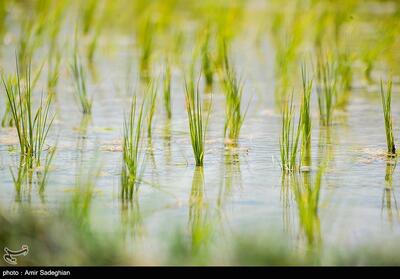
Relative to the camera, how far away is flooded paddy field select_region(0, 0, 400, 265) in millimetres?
3111

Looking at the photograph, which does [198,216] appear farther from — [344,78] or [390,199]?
[344,78]

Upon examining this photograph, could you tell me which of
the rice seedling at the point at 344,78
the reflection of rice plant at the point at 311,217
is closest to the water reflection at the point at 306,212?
the reflection of rice plant at the point at 311,217

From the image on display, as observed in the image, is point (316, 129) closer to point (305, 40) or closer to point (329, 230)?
point (329, 230)

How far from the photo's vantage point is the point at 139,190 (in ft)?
12.9

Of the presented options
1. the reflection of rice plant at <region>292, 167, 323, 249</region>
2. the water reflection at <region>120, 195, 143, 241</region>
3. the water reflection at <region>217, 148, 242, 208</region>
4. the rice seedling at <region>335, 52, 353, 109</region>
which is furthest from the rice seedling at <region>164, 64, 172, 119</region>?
the reflection of rice plant at <region>292, 167, 323, 249</region>

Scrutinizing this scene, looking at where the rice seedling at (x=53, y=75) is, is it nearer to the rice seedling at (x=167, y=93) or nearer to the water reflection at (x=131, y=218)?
the rice seedling at (x=167, y=93)

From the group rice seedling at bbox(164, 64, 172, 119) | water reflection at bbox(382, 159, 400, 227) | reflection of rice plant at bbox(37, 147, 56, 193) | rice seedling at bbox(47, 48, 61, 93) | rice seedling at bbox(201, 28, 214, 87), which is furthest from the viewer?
rice seedling at bbox(201, 28, 214, 87)

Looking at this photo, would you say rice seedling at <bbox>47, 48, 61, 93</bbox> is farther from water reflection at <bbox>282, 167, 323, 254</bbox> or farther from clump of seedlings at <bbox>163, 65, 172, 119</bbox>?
water reflection at <bbox>282, 167, 323, 254</bbox>

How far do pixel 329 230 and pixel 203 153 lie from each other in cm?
117

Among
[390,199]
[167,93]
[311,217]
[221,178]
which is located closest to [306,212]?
[311,217]

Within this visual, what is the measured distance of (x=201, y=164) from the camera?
4355 millimetres
